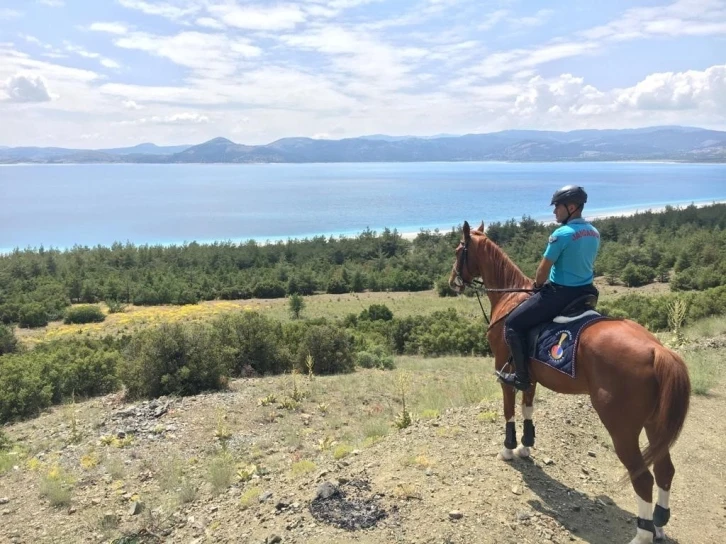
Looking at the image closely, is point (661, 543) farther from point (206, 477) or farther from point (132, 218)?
point (132, 218)

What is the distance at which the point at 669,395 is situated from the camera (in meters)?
4.08

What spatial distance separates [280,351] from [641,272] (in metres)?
43.2

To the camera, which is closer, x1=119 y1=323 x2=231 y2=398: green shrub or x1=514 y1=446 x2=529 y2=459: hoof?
x1=514 y1=446 x2=529 y2=459: hoof

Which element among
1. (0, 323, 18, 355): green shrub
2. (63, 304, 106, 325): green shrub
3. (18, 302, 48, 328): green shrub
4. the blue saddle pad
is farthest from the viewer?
(63, 304, 106, 325): green shrub

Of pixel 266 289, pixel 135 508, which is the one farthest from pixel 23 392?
pixel 266 289

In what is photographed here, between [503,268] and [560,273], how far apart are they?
1011 millimetres

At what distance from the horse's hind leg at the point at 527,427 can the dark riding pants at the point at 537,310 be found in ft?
3.00

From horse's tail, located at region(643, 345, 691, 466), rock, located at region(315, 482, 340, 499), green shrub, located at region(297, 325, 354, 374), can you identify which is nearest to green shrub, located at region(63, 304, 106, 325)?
green shrub, located at region(297, 325, 354, 374)

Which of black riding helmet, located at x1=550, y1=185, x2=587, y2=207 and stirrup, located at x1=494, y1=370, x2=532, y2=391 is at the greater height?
black riding helmet, located at x1=550, y1=185, x2=587, y2=207

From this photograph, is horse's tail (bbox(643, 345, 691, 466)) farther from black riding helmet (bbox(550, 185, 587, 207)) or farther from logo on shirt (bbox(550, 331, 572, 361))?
black riding helmet (bbox(550, 185, 587, 207))

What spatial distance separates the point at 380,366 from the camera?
1869 cm

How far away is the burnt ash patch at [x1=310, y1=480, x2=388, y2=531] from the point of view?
492 cm

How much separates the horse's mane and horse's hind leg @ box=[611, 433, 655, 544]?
2.00m

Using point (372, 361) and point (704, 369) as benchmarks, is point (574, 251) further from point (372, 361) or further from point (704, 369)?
point (372, 361)
